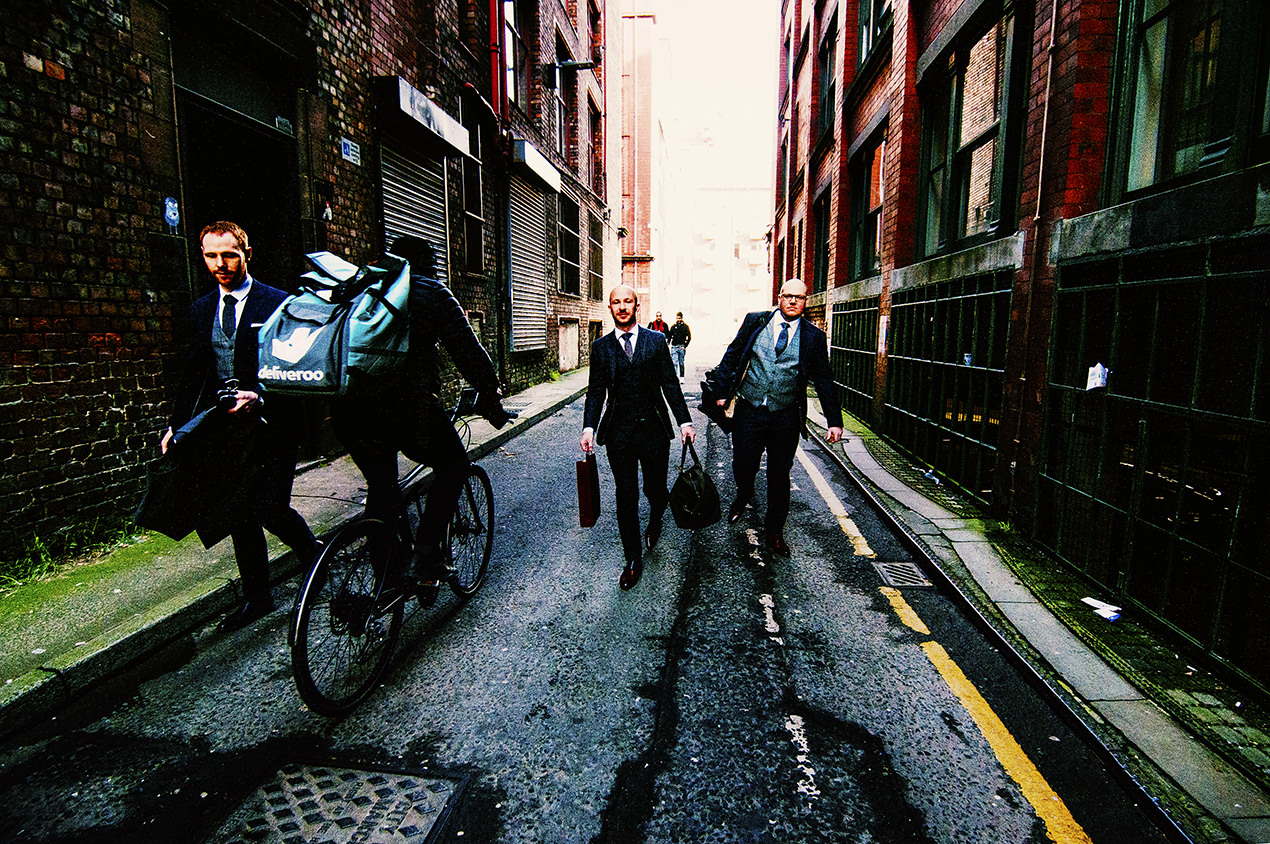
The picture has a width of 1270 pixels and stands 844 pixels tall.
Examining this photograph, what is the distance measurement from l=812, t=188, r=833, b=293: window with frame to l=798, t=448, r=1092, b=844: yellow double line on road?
13.5 m

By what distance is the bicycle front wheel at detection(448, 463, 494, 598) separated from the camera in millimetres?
3924

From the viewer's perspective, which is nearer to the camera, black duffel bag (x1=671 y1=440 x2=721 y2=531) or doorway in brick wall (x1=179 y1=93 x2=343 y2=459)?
black duffel bag (x1=671 y1=440 x2=721 y2=531)

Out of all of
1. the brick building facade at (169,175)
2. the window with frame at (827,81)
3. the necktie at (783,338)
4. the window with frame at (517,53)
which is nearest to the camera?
the brick building facade at (169,175)

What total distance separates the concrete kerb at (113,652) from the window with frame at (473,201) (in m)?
8.72

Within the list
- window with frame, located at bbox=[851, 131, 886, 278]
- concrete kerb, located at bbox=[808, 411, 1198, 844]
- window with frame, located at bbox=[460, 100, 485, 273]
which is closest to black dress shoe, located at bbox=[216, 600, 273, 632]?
concrete kerb, located at bbox=[808, 411, 1198, 844]

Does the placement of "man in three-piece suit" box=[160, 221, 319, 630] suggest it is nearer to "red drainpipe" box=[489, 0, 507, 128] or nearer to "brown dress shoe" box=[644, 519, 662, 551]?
"brown dress shoe" box=[644, 519, 662, 551]

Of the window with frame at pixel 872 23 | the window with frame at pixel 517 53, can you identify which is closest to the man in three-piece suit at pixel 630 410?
the window with frame at pixel 872 23

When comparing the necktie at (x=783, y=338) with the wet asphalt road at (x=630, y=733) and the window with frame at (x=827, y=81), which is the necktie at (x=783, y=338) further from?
the window with frame at (x=827, y=81)

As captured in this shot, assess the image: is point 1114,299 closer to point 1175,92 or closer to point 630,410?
point 1175,92

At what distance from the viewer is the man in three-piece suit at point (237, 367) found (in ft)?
10.8

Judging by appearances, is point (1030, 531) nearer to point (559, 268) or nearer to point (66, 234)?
point (66, 234)

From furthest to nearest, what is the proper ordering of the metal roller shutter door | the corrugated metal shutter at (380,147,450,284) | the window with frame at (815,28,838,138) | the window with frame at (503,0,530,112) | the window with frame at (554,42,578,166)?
the window with frame at (554,42,578,166), the window with frame at (815,28,838,138), the metal roller shutter door, the window with frame at (503,0,530,112), the corrugated metal shutter at (380,147,450,284)

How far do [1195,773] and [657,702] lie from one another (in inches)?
80.6

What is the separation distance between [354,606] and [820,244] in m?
16.9
